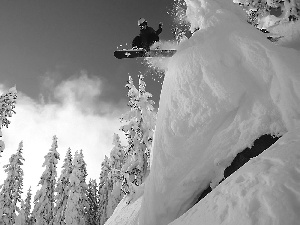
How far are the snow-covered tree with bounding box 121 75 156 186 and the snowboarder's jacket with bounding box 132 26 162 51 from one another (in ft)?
37.8

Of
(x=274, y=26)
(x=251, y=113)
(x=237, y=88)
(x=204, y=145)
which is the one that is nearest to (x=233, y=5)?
(x=274, y=26)

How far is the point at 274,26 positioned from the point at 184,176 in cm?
596

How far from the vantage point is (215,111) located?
21.1ft

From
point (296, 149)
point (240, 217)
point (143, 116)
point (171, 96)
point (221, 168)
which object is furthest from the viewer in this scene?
point (143, 116)

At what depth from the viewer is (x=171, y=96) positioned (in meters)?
7.35

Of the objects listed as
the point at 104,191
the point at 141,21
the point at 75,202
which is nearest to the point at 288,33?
the point at 141,21

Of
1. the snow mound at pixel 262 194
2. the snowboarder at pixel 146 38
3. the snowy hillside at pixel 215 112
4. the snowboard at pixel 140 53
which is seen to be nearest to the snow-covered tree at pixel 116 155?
the snowboard at pixel 140 53

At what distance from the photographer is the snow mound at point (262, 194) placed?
3.03 meters

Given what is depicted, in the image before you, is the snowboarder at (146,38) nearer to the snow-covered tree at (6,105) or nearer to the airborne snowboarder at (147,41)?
the airborne snowboarder at (147,41)

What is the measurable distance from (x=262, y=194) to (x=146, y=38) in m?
7.22

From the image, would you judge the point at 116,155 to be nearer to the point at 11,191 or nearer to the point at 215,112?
the point at 11,191

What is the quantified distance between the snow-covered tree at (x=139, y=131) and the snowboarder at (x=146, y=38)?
37.8 ft

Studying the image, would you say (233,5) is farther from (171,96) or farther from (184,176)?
(184,176)

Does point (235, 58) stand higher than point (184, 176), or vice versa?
point (235, 58)
